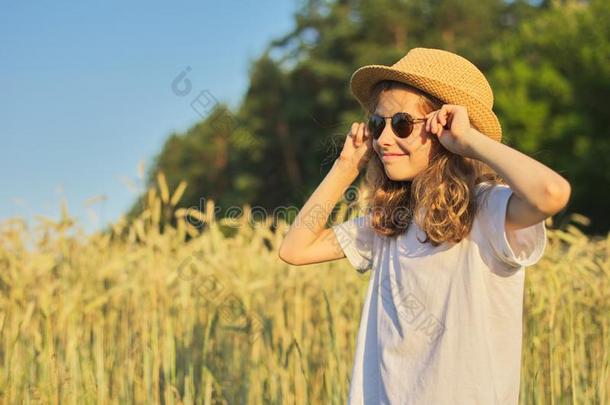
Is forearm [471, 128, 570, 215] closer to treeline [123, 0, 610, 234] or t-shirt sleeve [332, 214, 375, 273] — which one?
t-shirt sleeve [332, 214, 375, 273]

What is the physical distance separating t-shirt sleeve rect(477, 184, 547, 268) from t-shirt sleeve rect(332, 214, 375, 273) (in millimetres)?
354

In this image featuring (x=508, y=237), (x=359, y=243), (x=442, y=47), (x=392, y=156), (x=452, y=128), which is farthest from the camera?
(x=442, y=47)

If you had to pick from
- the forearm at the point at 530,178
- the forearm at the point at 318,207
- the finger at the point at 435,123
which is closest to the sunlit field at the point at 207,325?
the forearm at the point at 318,207

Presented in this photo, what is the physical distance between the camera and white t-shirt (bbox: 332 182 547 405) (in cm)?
145

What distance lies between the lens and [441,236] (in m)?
1.50

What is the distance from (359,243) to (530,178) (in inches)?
20.8

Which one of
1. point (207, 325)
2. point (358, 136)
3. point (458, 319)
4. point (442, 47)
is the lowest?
point (458, 319)

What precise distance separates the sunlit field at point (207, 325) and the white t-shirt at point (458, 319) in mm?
566

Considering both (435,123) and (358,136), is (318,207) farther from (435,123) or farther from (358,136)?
(435,123)

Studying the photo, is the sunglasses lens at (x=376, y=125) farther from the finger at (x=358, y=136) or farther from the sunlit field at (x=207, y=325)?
the sunlit field at (x=207, y=325)

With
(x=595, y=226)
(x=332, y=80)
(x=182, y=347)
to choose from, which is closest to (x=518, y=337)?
(x=182, y=347)

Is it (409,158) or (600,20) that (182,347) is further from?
(600,20)

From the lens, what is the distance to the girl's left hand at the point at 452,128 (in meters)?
1.51

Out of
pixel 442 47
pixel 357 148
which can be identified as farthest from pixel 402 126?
pixel 442 47
